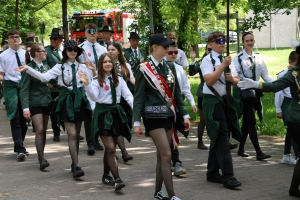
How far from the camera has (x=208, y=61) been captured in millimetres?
8289

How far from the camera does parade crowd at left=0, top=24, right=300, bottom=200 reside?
24.3 feet

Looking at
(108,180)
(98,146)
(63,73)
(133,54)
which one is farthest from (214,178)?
(133,54)

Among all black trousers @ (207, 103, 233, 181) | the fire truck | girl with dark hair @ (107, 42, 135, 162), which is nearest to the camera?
black trousers @ (207, 103, 233, 181)

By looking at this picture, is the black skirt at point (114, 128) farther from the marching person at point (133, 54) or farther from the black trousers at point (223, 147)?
the marching person at point (133, 54)

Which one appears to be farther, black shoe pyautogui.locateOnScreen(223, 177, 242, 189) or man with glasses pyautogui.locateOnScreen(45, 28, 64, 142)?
man with glasses pyautogui.locateOnScreen(45, 28, 64, 142)

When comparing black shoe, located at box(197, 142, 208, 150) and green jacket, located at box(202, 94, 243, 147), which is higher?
green jacket, located at box(202, 94, 243, 147)

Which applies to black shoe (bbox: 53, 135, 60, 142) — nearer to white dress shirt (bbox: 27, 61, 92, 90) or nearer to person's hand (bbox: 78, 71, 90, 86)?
white dress shirt (bbox: 27, 61, 92, 90)

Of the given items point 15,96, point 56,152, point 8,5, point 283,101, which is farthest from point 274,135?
point 8,5

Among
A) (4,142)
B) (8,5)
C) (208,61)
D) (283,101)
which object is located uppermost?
(8,5)

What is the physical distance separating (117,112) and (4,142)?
5.18m

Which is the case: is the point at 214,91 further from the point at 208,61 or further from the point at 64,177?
the point at 64,177

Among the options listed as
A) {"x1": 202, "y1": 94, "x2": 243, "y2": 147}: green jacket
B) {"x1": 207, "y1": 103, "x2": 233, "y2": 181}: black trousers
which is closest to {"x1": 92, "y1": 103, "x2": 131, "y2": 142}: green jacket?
{"x1": 202, "y1": 94, "x2": 243, "y2": 147}: green jacket

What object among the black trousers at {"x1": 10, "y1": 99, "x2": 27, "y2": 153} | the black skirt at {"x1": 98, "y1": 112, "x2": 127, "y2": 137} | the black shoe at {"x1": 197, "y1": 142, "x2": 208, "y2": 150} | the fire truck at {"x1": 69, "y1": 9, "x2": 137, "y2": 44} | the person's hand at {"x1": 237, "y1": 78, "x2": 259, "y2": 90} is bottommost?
the black shoe at {"x1": 197, "y1": 142, "x2": 208, "y2": 150}

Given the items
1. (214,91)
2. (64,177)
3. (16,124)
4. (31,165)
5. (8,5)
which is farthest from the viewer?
(8,5)
